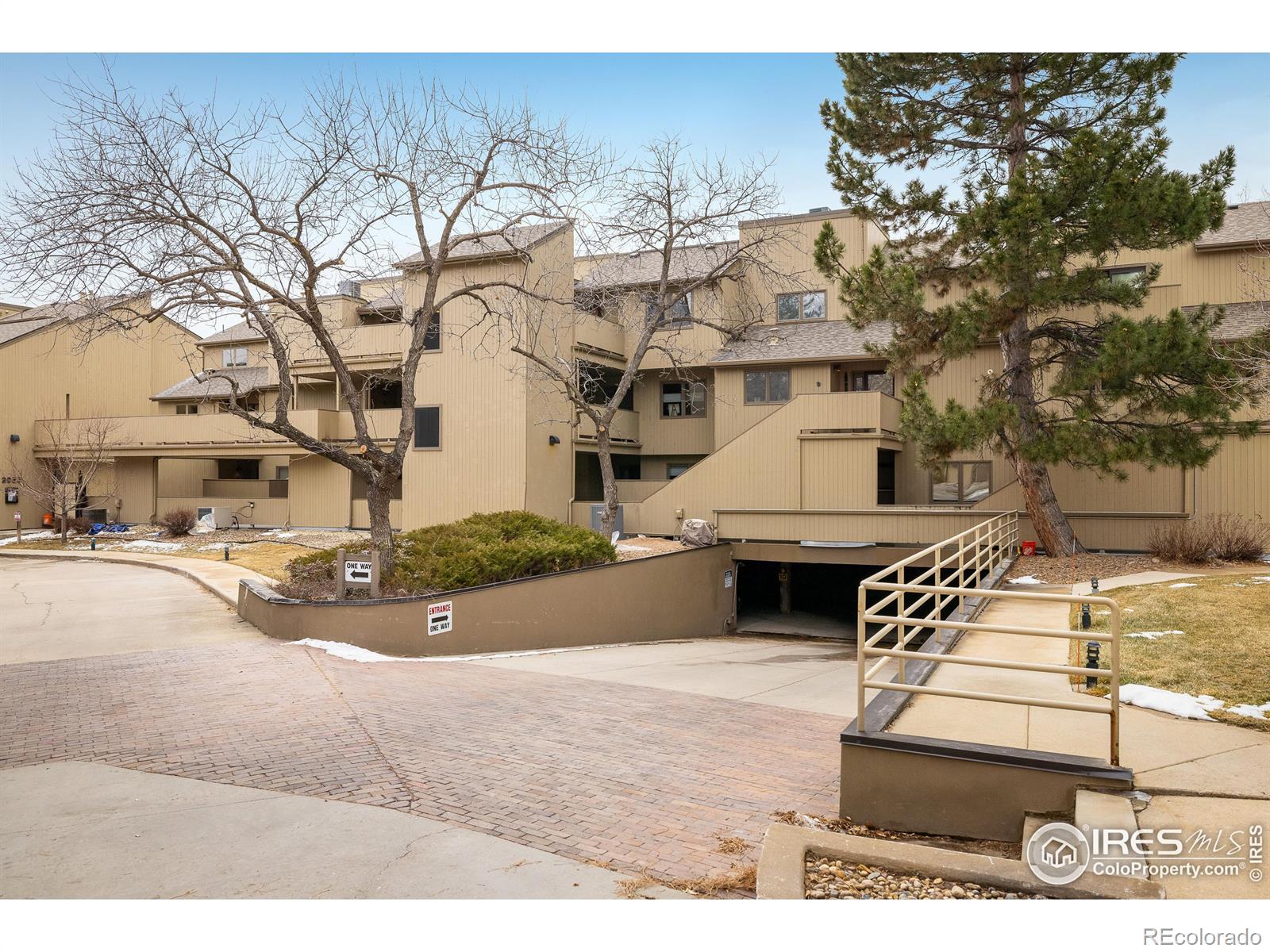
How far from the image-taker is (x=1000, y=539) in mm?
18172

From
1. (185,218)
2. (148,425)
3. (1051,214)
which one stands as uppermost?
(1051,214)

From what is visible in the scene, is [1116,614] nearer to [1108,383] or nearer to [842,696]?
[842,696]

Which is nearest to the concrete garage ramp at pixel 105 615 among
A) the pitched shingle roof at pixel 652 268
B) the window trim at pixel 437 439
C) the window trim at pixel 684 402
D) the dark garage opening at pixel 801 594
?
the window trim at pixel 437 439

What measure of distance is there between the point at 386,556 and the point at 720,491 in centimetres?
1084

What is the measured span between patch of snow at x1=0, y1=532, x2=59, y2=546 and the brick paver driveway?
2414 centimetres

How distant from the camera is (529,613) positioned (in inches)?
560

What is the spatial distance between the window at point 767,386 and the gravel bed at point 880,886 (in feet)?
70.4

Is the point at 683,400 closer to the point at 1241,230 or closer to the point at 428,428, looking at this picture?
the point at 428,428

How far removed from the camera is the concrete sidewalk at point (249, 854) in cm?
444

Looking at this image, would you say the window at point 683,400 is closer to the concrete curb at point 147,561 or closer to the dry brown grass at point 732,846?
the concrete curb at point 147,561

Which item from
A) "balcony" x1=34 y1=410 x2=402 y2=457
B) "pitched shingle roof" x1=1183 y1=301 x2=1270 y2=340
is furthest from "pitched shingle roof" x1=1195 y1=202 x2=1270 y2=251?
"balcony" x1=34 y1=410 x2=402 y2=457

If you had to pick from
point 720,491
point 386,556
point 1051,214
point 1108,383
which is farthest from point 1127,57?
point 386,556

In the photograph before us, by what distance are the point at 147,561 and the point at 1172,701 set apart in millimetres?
24707

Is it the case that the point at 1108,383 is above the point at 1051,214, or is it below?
below
